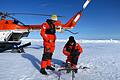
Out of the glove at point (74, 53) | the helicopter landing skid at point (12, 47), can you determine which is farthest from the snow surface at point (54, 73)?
the helicopter landing skid at point (12, 47)

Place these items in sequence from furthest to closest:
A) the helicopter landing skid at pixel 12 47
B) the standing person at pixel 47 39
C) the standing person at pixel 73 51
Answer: the helicopter landing skid at pixel 12 47, the standing person at pixel 73 51, the standing person at pixel 47 39

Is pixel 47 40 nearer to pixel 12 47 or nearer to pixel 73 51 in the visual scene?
pixel 73 51

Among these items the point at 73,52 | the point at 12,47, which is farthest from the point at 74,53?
the point at 12,47

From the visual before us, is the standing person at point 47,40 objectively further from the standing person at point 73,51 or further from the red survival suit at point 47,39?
the standing person at point 73,51

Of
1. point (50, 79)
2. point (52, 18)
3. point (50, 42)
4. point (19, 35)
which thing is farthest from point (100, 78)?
point (19, 35)

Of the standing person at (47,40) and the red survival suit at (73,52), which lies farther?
the red survival suit at (73,52)

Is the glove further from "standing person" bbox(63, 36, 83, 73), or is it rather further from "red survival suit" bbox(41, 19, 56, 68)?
"red survival suit" bbox(41, 19, 56, 68)

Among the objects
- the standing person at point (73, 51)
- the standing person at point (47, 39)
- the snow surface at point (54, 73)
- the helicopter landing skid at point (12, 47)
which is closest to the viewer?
the snow surface at point (54, 73)

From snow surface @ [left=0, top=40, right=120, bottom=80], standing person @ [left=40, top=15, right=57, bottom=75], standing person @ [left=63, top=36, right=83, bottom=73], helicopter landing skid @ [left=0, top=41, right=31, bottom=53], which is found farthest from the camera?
helicopter landing skid @ [left=0, top=41, right=31, bottom=53]

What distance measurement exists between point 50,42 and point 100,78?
1793 millimetres

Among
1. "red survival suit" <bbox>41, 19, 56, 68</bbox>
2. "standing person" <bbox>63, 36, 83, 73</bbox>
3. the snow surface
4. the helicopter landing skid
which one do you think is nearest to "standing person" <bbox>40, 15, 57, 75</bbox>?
"red survival suit" <bbox>41, 19, 56, 68</bbox>

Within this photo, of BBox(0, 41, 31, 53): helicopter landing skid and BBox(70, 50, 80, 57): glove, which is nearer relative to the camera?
BBox(70, 50, 80, 57): glove

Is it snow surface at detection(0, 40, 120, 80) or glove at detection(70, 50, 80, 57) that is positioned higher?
glove at detection(70, 50, 80, 57)

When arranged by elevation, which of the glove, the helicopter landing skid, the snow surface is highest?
the helicopter landing skid
